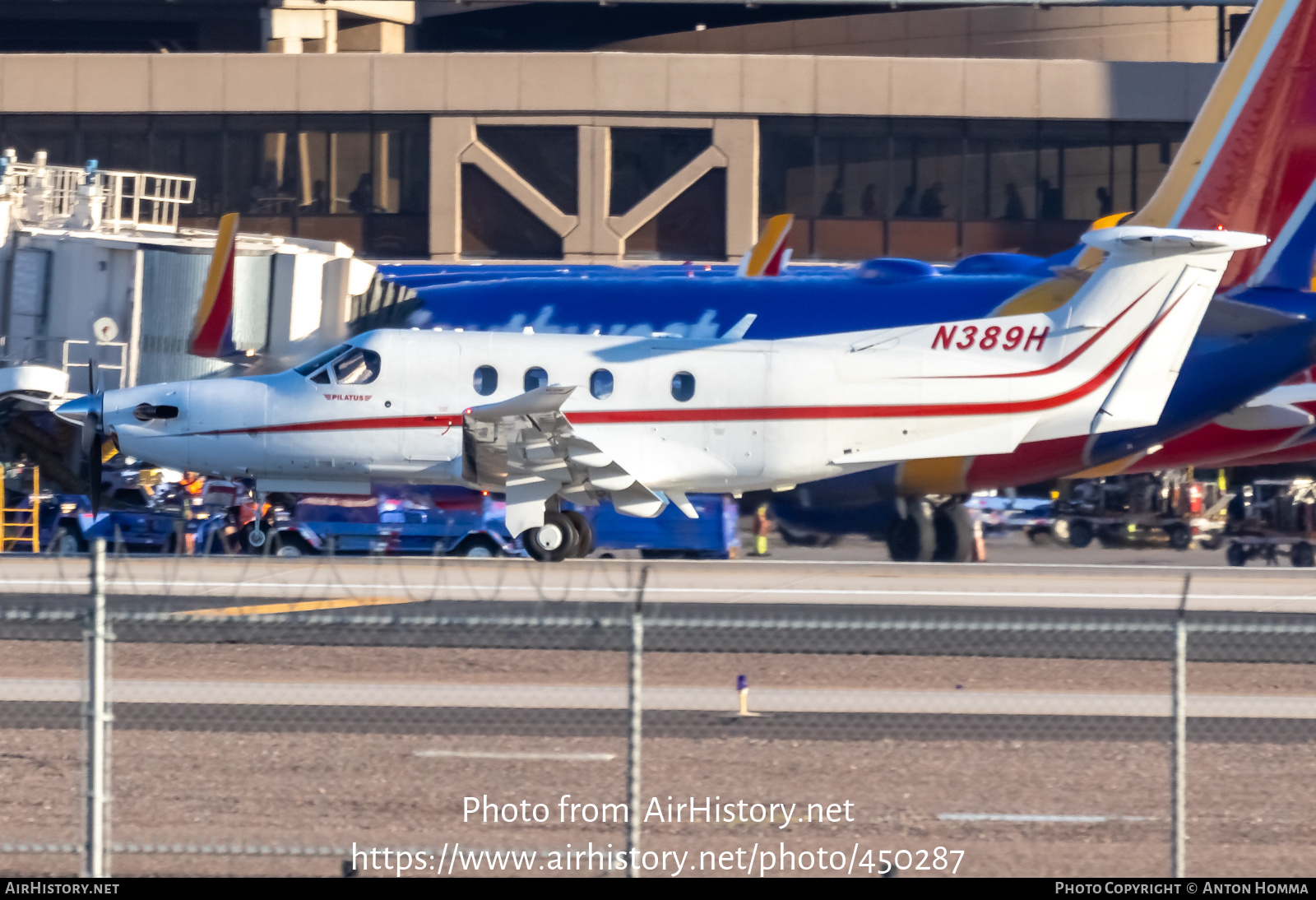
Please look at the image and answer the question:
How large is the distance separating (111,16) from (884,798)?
163 feet

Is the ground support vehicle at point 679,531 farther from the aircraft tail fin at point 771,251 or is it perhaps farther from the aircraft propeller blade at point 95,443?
the aircraft propeller blade at point 95,443

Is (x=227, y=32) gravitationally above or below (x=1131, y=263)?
above

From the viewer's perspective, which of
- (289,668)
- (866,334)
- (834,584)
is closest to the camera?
(289,668)

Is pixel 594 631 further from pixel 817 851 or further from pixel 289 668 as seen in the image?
pixel 817 851

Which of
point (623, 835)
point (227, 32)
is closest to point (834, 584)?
point (623, 835)

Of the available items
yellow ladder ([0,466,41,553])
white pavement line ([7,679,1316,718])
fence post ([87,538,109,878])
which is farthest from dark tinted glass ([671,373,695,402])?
fence post ([87,538,109,878])

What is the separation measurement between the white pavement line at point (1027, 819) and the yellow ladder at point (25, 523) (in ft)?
60.3

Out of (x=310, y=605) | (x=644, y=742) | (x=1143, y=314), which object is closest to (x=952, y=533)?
(x=1143, y=314)

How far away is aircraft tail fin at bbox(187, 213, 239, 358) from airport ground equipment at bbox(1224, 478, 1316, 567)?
17.9m

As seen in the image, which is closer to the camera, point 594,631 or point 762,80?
point 594,631

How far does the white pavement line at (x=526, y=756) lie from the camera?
35.3 feet

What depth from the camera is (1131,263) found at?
68.3ft

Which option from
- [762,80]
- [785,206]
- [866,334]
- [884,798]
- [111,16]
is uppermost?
[111,16]

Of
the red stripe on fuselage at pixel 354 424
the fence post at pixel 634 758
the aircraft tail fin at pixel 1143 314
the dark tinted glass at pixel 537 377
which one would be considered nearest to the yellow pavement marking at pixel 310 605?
the red stripe on fuselage at pixel 354 424
